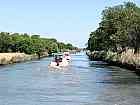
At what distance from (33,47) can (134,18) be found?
2620 inches

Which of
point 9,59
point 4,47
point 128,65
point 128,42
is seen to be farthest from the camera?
point 4,47

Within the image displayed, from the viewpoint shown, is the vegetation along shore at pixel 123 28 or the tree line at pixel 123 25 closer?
the vegetation along shore at pixel 123 28

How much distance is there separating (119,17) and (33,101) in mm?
65654

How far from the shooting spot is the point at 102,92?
117 feet

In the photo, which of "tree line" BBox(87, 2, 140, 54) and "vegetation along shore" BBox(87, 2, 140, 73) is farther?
"tree line" BBox(87, 2, 140, 54)

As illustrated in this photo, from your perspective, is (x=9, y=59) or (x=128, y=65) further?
(x=9, y=59)

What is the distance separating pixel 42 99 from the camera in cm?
3055

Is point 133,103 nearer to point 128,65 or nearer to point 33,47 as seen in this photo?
point 128,65

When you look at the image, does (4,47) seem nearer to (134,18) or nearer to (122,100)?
(134,18)

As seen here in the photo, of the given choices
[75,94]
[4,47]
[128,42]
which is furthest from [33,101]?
A: [4,47]

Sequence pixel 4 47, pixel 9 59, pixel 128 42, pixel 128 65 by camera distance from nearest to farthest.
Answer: pixel 128 65, pixel 128 42, pixel 9 59, pixel 4 47

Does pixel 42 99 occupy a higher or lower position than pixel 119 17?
lower

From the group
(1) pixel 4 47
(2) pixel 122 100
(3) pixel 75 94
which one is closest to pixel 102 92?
(3) pixel 75 94

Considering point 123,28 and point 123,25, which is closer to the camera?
point 123,28
